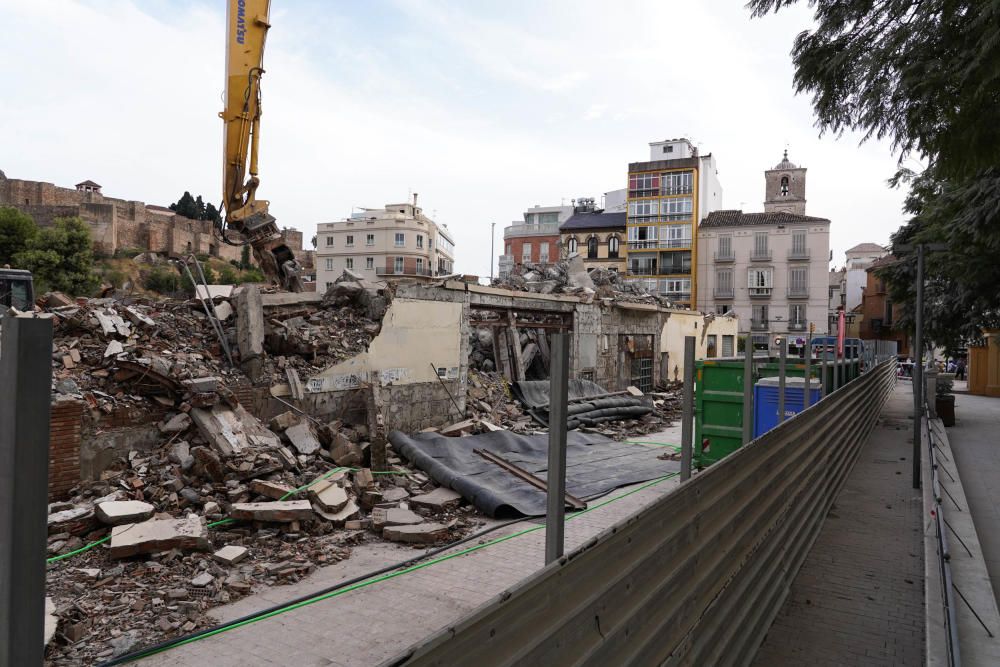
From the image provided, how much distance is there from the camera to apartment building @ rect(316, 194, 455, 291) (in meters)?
64.3

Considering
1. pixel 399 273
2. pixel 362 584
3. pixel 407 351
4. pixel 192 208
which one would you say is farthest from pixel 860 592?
pixel 192 208

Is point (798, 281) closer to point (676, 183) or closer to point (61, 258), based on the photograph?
point (676, 183)

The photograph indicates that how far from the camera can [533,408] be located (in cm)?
1625

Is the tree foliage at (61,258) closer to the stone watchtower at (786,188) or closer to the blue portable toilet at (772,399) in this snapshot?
the blue portable toilet at (772,399)

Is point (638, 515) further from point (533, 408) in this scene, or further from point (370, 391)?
point (533, 408)

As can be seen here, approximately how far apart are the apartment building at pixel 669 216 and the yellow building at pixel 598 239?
1007 millimetres

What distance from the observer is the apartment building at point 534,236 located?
64625 mm

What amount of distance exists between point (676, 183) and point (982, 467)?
40876 millimetres

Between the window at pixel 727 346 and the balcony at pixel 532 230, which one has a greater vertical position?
the balcony at pixel 532 230

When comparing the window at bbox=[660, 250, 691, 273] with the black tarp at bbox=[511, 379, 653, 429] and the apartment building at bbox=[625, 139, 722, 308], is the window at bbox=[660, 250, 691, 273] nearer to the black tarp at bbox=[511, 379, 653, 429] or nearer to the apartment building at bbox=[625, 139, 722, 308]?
the apartment building at bbox=[625, 139, 722, 308]

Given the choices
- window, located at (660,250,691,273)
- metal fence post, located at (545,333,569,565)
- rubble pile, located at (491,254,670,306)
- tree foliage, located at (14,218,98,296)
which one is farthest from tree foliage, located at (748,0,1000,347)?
window, located at (660,250,691,273)

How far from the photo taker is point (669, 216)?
169ft

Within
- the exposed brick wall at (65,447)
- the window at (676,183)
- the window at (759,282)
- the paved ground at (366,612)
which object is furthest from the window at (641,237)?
the exposed brick wall at (65,447)

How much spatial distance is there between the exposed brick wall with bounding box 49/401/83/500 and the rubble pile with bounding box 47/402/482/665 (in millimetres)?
283
